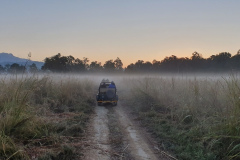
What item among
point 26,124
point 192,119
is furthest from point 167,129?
point 26,124

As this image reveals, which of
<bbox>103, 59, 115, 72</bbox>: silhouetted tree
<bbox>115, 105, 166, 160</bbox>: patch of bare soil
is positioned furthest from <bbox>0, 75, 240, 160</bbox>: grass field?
<bbox>103, 59, 115, 72</bbox>: silhouetted tree

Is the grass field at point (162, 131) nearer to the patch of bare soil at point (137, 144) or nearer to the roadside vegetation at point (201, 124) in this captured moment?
the roadside vegetation at point (201, 124)

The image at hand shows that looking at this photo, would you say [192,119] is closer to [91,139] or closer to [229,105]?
[229,105]

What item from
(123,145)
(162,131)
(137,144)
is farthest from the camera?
(162,131)

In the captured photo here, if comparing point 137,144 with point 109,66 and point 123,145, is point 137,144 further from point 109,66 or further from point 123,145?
point 109,66

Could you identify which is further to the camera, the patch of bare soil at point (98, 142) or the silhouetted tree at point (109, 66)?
the silhouetted tree at point (109, 66)

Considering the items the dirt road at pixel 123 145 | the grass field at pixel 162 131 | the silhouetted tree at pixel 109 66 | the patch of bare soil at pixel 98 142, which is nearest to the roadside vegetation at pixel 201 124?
the grass field at pixel 162 131

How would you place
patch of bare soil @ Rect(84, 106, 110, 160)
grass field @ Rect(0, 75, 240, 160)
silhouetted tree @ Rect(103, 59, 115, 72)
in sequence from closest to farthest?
grass field @ Rect(0, 75, 240, 160), patch of bare soil @ Rect(84, 106, 110, 160), silhouetted tree @ Rect(103, 59, 115, 72)

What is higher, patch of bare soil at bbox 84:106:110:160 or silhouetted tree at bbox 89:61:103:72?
silhouetted tree at bbox 89:61:103:72

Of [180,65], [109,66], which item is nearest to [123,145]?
[180,65]

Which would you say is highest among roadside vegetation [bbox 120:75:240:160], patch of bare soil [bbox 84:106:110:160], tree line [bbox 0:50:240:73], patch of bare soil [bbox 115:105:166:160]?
tree line [bbox 0:50:240:73]

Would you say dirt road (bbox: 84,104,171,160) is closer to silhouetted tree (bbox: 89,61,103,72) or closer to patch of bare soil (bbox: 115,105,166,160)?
patch of bare soil (bbox: 115,105,166,160)

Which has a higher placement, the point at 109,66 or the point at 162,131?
the point at 109,66

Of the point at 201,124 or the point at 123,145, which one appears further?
the point at 201,124
